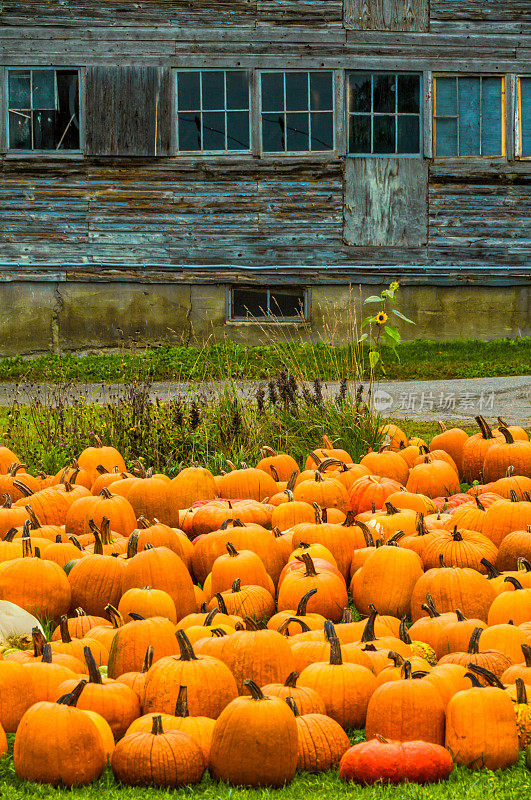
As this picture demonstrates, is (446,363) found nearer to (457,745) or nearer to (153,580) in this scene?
(153,580)

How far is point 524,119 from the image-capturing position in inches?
580

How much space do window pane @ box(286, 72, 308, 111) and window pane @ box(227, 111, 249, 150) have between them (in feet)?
2.14

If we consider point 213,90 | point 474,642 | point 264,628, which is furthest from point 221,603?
point 213,90

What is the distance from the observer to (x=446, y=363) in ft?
42.9

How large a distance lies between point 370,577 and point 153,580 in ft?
3.00

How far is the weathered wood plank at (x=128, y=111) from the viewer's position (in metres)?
13.9

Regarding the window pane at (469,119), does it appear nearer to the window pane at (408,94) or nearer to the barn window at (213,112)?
the window pane at (408,94)

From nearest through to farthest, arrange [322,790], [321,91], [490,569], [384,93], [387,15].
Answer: [322,790] → [490,569] → [387,15] → [321,91] → [384,93]

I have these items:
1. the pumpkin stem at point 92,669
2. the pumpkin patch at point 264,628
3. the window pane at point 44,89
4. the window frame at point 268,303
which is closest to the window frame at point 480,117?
the window frame at point 268,303

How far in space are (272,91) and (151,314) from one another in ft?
12.0

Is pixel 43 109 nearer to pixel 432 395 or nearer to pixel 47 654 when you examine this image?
pixel 432 395

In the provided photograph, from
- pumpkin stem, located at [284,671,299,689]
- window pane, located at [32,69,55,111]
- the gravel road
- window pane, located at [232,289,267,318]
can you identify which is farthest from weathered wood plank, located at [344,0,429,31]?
pumpkin stem, located at [284,671,299,689]

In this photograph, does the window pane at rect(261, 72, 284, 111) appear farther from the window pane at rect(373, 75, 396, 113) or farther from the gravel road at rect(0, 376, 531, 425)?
the gravel road at rect(0, 376, 531, 425)

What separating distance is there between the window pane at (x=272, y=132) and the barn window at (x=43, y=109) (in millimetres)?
2677
